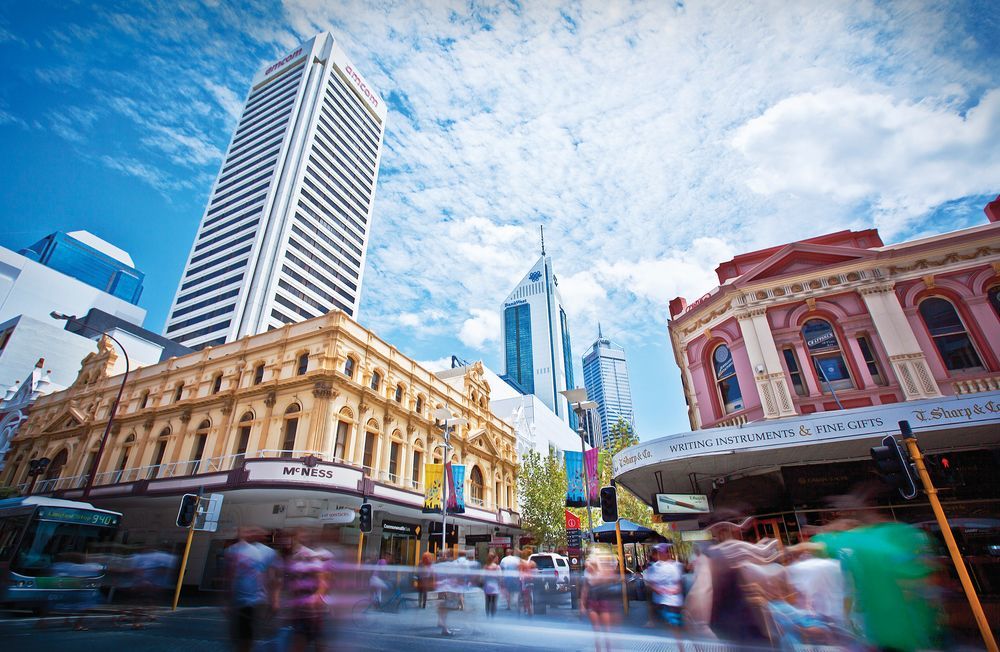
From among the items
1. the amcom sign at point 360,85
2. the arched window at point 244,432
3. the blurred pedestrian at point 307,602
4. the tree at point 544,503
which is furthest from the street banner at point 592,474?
the amcom sign at point 360,85

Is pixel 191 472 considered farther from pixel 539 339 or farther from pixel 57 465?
pixel 539 339

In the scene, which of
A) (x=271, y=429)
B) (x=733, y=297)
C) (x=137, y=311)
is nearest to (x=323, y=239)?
(x=137, y=311)

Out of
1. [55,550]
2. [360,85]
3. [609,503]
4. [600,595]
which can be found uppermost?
[360,85]

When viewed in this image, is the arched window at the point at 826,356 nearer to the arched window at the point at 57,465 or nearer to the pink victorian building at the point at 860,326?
the pink victorian building at the point at 860,326

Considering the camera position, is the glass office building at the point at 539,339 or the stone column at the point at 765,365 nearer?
the stone column at the point at 765,365

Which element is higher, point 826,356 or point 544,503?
point 826,356

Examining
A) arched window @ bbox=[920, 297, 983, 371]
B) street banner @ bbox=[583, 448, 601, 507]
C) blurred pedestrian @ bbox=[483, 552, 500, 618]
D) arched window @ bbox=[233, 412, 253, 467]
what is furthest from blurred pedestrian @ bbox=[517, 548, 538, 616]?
arched window @ bbox=[233, 412, 253, 467]

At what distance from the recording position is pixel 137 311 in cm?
6166

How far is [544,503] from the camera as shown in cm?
3516

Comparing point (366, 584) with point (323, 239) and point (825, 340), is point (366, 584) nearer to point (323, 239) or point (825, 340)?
point (825, 340)

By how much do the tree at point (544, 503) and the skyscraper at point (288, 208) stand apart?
138 feet

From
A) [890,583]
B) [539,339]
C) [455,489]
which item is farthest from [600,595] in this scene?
[539,339]

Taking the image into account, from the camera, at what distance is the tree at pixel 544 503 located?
114 ft

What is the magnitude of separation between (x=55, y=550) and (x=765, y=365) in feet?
75.0
